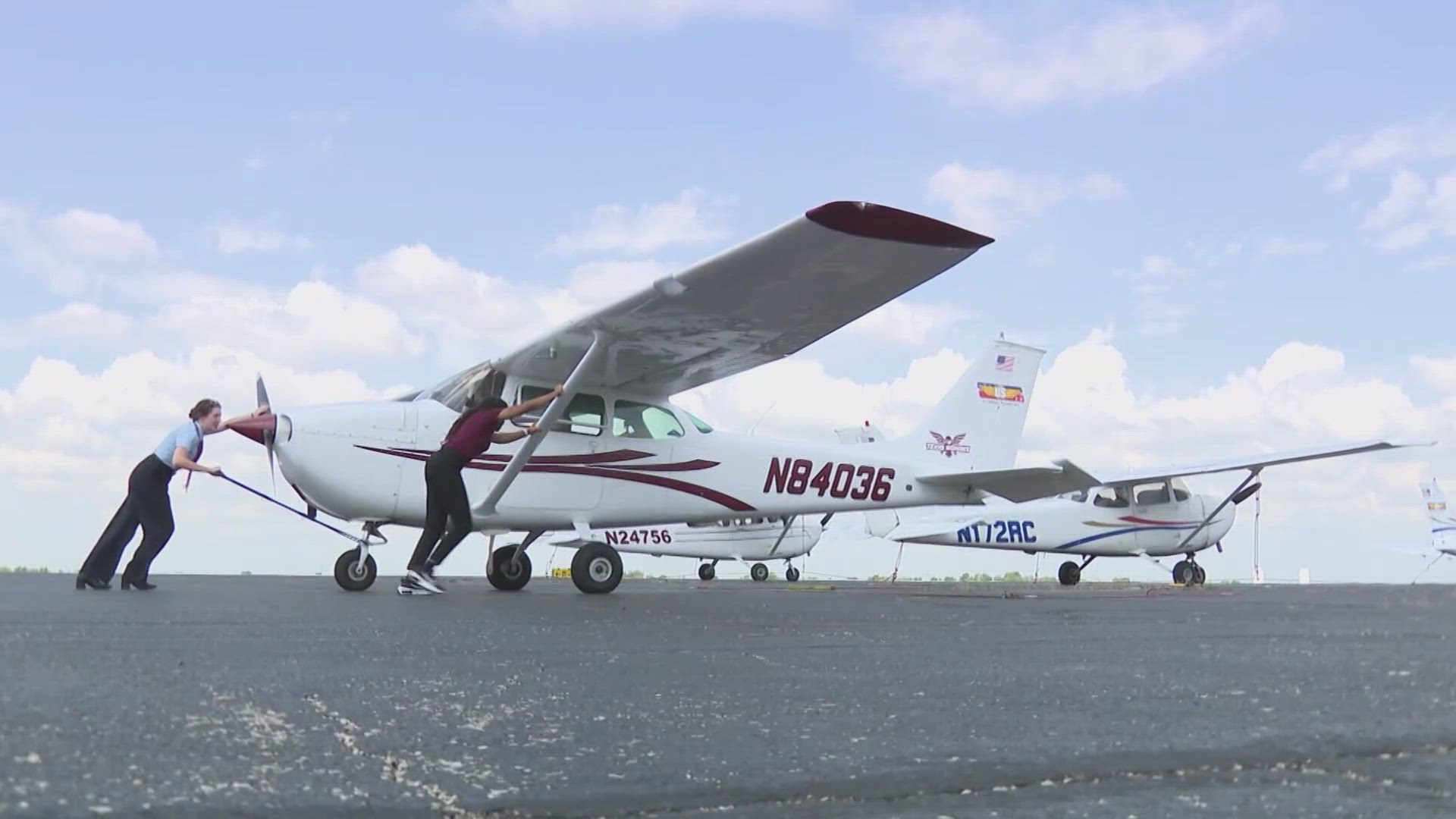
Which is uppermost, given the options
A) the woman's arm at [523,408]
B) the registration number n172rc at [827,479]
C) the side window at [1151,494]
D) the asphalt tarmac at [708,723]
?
the side window at [1151,494]

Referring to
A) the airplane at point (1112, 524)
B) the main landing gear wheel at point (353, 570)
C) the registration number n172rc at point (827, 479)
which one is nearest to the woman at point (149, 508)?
the main landing gear wheel at point (353, 570)

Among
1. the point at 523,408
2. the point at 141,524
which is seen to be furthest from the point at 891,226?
the point at 141,524

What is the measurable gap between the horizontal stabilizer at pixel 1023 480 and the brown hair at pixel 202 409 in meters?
6.84

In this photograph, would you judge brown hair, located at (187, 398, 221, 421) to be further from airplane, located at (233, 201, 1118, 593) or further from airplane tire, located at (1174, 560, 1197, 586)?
airplane tire, located at (1174, 560, 1197, 586)

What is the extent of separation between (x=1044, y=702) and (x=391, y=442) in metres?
8.35

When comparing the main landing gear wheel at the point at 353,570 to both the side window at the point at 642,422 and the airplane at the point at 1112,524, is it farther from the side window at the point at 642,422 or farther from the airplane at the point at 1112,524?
the airplane at the point at 1112,524

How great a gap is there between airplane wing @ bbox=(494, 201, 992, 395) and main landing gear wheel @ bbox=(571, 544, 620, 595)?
4.88 feet

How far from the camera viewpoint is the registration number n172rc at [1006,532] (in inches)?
906

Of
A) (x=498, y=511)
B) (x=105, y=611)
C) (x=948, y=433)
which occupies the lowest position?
(x=105, y=611)

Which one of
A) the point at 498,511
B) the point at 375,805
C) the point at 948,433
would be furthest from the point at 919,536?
the point at 375,805

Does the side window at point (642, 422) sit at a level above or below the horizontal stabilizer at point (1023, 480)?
above

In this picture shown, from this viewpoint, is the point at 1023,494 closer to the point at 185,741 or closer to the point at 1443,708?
the point at 1443,708

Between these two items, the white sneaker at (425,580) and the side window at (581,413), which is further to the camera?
the side window at (581,413)

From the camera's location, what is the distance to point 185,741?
1.97m
